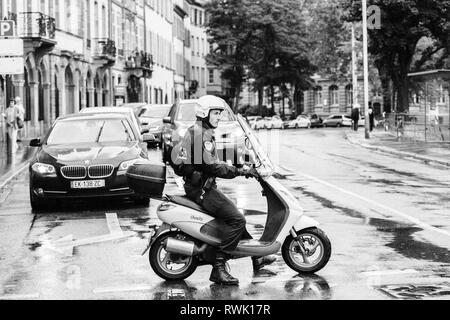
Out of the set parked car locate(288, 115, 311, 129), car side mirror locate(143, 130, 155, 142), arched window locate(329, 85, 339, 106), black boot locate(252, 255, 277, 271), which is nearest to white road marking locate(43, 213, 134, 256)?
black boot locate(252, 255, 277, 271)

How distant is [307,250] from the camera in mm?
9547

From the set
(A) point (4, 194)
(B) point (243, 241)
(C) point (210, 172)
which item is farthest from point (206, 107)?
(A) point (4, 194)

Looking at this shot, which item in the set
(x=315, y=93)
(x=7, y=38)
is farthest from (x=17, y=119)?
(x=315, y=93)

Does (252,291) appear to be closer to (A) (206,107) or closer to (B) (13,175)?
(A) (206,107)

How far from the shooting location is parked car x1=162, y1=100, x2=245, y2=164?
23.8 metres

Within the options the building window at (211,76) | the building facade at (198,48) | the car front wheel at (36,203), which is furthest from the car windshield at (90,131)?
the building window at (211,76)

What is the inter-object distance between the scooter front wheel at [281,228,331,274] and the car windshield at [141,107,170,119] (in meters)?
28.8

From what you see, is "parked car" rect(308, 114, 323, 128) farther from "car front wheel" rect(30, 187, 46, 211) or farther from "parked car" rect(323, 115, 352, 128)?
"car front wheel" rect(30, 187, 46, 211)

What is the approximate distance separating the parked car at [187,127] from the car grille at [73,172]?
663 cm

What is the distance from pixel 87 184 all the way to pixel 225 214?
670 centimetres

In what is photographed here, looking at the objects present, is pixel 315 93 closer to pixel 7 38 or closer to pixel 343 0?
pixel 343 0

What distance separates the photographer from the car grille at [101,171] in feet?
50.7

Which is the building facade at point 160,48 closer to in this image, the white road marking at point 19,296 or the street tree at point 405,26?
the street tree at point 405,26
